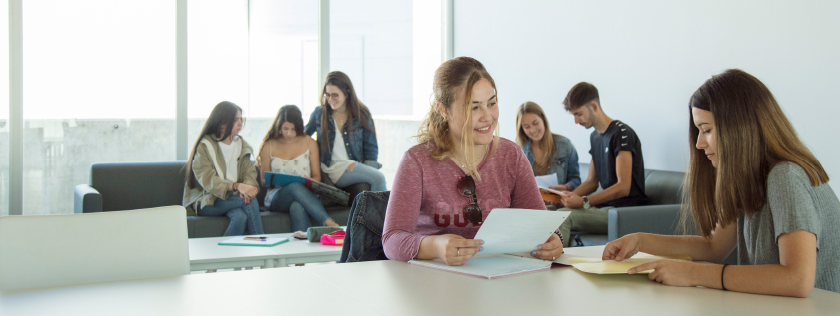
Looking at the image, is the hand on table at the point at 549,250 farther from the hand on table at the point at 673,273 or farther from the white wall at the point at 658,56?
the white wall at the point at 658,56

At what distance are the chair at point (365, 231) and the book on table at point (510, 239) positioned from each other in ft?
0.93

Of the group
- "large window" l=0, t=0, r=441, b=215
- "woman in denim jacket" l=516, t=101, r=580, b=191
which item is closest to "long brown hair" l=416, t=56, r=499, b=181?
"woman in denim jacket" l=516, t=101, r=580, b=191

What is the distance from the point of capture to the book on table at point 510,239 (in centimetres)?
150

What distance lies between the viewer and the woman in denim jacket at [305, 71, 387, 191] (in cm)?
503

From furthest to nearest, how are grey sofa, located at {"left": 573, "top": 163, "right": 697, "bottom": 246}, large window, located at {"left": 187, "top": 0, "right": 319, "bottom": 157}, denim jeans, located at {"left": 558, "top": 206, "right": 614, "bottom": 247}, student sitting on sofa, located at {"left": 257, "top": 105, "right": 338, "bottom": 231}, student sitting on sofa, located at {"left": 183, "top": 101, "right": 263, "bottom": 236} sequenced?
large window, located at {"left": 187, "top": 0, "right": 319, "bottom": 157}
student sitting on sofa, located at {"left": 257, "top": 105, "right": 338, "bottom": 231}
student sitting on sofa, located at {"left": 183, "top": 101, "right": 263, "bottom": 236}
denim jeans, located at {"left": 558, "top": 206, "right": 614, "bottom": 247}
grey sofa, located at {"left": 573, "top": 163, "right": 697, "bottom": 246}

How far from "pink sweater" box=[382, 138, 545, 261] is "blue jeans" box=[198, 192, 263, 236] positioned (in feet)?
9.11

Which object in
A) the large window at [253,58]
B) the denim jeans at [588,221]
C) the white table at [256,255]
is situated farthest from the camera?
the large window at [253,58]

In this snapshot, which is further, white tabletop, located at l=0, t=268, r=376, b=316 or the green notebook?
the green notebook

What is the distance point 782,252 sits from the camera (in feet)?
4.57

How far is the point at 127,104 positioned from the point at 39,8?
3.18ft

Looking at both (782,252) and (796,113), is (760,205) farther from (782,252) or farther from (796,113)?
(796,113)

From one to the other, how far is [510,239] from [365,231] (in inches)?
20.4

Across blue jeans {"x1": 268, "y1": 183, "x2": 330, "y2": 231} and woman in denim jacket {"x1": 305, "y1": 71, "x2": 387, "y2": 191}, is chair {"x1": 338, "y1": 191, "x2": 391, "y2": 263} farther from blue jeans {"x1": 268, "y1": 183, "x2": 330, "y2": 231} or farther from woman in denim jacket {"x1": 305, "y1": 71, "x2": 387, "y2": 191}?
woman in denim jacket {"x1": 305, "y1": 71, "x2": 387, "y2": 191}

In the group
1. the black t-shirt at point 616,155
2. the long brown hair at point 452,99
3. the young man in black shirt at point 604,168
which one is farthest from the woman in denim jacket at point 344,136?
the long brown hair at point 452,99
